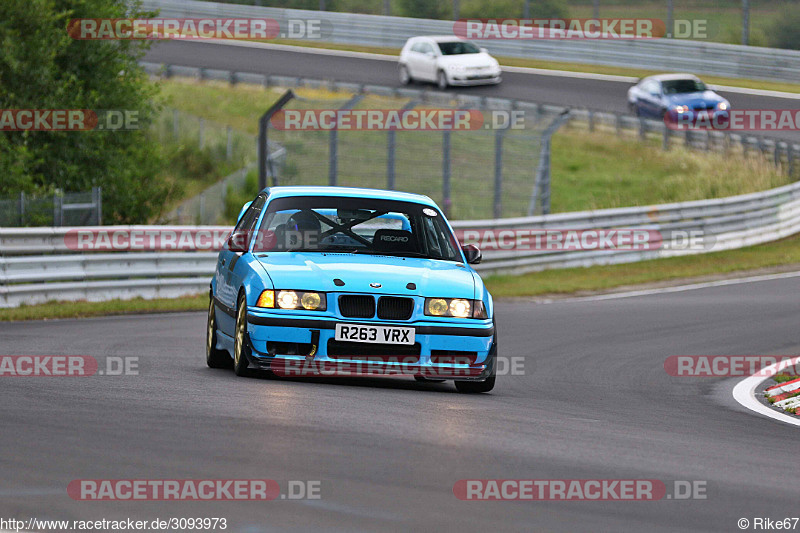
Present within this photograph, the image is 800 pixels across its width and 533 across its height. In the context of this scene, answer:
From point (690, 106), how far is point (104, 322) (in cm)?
2272

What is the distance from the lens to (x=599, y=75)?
42438 mm

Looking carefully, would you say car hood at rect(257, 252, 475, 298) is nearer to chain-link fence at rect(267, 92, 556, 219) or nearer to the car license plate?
the car license plate

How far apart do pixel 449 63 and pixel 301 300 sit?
29.7m

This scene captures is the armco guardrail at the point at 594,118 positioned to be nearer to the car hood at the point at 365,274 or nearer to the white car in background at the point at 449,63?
the white car in background at the point at 449,63

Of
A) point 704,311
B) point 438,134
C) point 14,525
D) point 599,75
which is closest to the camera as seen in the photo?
point 14,525

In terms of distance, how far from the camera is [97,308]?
54.1ft

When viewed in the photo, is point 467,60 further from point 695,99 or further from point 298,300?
point 298,300

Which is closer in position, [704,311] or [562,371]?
[562,371]

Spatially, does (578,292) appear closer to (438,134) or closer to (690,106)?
(438,134)

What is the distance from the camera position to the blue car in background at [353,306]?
8.81 m

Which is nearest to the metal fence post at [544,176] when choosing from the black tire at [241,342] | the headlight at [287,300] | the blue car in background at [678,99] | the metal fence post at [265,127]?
the metal fence post at [265,127]

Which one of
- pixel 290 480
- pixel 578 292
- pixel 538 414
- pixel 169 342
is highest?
pixel 290 480

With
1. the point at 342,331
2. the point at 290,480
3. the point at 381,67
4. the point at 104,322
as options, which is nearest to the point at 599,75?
the point at 381,67

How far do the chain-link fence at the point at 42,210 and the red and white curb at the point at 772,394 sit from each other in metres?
9.70
